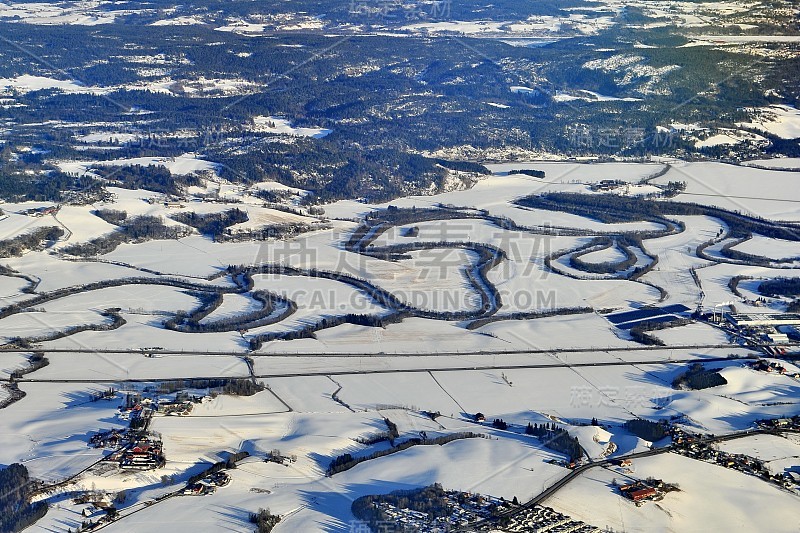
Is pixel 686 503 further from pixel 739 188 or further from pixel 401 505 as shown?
pixel 739 188

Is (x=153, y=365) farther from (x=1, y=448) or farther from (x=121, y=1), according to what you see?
(x=121, y=1)

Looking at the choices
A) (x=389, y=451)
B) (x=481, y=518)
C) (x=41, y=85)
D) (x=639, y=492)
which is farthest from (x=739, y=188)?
(x=41, y=85)

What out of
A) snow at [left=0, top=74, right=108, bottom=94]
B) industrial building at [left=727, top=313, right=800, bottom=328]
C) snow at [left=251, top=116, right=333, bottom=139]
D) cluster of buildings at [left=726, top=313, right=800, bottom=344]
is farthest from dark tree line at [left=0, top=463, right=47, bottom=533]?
snow at [left=0, top=74, right=108, bottom=94]

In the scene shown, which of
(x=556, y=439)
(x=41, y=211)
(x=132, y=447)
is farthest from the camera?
(x=41, y=211)

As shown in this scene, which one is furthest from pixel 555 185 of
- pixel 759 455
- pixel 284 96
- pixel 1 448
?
pixel 1 448

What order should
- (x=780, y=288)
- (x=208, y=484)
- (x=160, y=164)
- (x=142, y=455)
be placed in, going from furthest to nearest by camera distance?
(x=160, y=164) → (x=780, y=288) → (x=142, y=455) → (x=208, y=484)

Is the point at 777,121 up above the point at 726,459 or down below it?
above

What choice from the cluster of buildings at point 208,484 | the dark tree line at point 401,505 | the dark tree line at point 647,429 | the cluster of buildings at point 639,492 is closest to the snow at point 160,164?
the dark tree line at point 647,429

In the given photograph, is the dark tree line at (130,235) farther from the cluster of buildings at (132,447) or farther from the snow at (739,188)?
the snow at (739,188)
